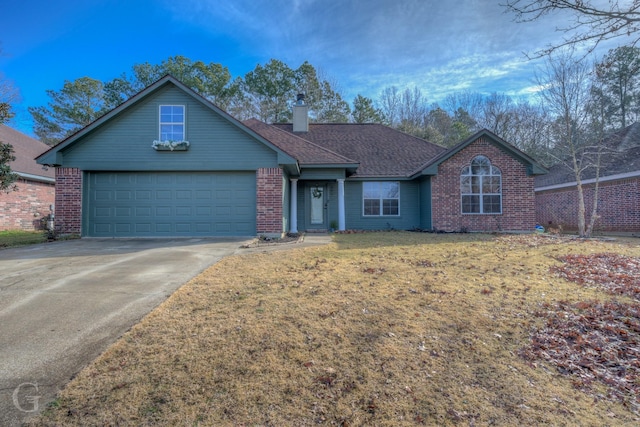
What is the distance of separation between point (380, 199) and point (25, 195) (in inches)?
696

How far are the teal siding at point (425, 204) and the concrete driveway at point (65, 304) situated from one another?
908 cm

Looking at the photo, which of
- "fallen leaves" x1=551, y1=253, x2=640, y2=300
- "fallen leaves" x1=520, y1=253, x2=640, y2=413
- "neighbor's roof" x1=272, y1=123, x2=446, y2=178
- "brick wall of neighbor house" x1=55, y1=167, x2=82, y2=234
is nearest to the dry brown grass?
"fallen leaves" x1=520, y1=253, x2=640, y2=413

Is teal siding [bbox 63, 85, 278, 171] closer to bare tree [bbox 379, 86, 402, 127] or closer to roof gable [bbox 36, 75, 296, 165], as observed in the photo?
roof gable [bbox 36, 75, 296, 165]

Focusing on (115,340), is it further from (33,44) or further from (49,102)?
(49,102)

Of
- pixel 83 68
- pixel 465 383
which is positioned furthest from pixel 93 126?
pixel 83 68

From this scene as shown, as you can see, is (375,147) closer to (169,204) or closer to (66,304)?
(169,204)

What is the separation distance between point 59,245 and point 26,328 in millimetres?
6884

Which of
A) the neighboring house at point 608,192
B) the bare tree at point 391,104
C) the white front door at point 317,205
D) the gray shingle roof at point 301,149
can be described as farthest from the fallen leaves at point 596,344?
the bare tree at point 391,104

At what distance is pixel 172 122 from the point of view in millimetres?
10648

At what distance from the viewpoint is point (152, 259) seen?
21.4 feet

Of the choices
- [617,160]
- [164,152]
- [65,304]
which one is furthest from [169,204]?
[617,160]

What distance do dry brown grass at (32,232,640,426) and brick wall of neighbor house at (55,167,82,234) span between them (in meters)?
7.98

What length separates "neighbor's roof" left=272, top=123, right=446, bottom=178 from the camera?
1441cm

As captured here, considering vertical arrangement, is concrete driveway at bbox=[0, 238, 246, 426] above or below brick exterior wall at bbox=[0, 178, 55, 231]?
below
